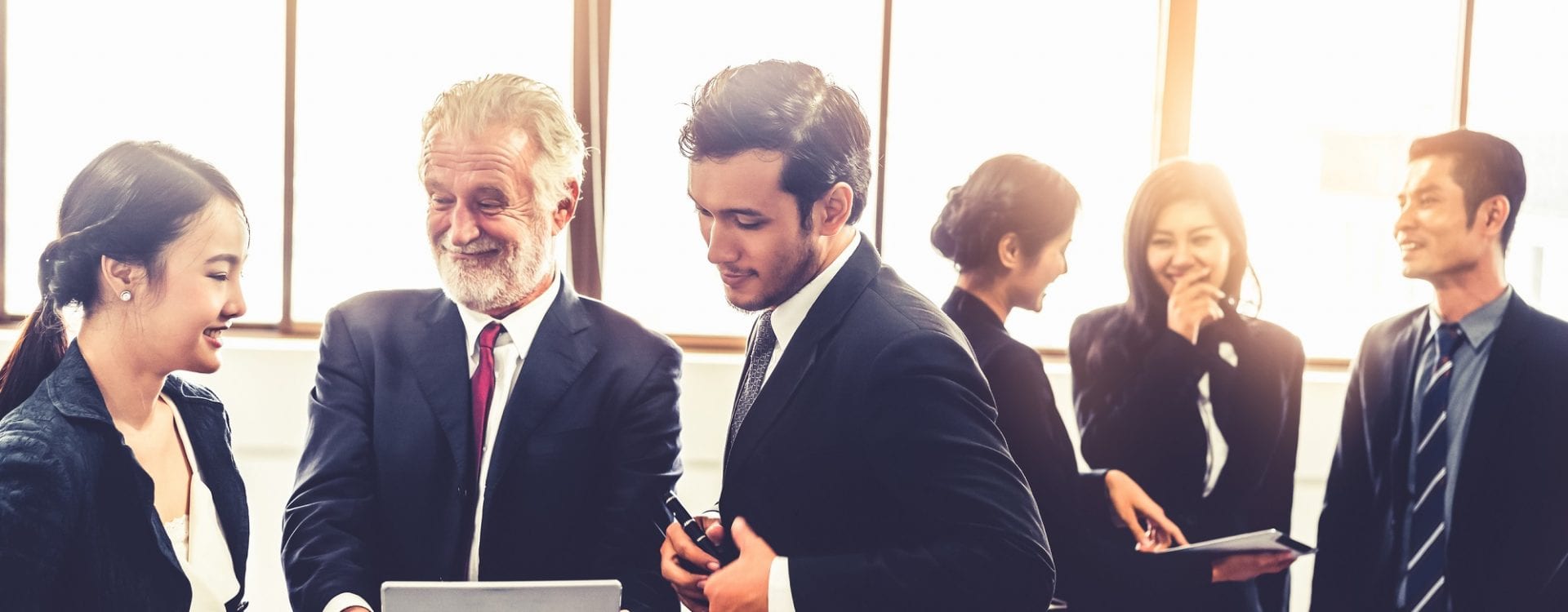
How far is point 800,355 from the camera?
1396 mm

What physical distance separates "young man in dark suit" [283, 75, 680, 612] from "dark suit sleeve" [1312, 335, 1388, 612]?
184cm

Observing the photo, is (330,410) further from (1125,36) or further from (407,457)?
(1125,36)

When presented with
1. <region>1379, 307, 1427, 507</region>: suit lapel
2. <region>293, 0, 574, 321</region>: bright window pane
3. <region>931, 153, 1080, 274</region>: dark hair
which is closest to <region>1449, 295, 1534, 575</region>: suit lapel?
<region>1379, 307, 1427, 507</region>: suit lapel

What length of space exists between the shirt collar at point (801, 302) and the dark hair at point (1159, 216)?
62.3 inches

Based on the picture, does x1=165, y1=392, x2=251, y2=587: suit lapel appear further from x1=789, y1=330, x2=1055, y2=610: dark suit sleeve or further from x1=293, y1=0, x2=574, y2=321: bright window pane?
x1=293, y1=0, x2=574, y2=321: bright window pane

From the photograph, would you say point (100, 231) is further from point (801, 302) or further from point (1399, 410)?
point (1399, 410)

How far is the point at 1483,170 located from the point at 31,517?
315 centimetres

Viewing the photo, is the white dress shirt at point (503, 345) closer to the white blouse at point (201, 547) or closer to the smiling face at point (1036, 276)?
the white blouse at point (201, 547)

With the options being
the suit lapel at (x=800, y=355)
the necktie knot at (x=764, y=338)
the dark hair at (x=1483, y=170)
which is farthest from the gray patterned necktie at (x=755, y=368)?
the dark hair at (x=1483, y=170)

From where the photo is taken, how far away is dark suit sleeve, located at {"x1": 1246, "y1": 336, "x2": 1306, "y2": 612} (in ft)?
9.03

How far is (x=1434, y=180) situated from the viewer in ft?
9.03

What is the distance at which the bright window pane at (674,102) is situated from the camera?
143 inches

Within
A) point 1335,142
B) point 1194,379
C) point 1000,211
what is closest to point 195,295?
point 1000,211

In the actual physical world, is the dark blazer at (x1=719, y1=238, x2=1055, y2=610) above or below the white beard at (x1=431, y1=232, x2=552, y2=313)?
below
